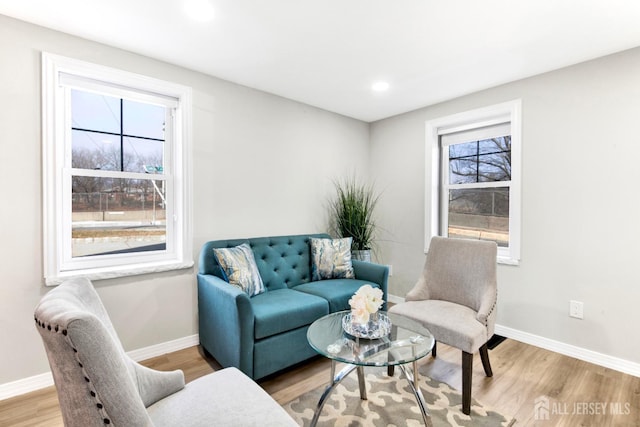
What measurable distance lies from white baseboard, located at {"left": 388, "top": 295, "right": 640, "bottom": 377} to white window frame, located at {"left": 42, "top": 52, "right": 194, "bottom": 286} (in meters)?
3.00

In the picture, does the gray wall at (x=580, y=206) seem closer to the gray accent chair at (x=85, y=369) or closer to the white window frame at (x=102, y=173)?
the white window frame at (x=102, y=173)

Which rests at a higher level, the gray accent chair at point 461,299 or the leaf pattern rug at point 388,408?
the gray accent chair at point 461,299

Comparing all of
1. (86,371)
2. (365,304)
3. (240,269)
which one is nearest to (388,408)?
(365,304)

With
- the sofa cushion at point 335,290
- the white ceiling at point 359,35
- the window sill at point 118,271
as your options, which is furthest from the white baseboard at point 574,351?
the window sill at point 118,271

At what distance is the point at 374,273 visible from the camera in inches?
117

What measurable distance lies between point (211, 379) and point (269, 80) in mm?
2477

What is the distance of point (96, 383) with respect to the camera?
75 cm

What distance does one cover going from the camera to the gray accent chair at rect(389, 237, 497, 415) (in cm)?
193

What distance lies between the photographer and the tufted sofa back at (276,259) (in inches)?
103

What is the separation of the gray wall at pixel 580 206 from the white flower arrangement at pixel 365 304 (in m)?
1.93

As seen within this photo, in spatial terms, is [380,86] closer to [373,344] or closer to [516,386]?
[373,344]

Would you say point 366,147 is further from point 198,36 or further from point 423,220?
point 198,36

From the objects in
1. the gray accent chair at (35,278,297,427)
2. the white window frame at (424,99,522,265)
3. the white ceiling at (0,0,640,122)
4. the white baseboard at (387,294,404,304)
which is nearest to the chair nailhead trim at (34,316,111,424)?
the gray accent chair at (35,278,297,427)

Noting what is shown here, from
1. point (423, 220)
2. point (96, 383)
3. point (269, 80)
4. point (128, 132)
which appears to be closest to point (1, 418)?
point (96, 383)
